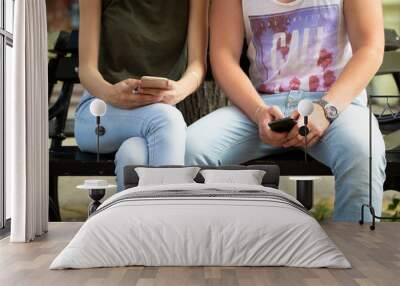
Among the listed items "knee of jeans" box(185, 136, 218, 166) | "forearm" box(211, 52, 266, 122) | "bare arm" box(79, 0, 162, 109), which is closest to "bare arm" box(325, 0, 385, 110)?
"forearm" box(211, 52, 266, 122)

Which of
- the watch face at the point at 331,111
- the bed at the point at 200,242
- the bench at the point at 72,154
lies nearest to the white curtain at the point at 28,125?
the bench at the point at 72,154

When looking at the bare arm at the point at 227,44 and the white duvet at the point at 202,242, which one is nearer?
the white duvet at the point at 202,242

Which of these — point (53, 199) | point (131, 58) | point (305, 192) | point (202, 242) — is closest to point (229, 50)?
point (131, 58)

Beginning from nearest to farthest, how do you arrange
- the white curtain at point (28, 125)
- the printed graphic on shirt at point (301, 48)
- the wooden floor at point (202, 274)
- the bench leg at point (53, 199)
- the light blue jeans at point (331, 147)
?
the wooden floor at point (202, 274) < the white curtain at point (28, 125) < the light blue jeans at point (331, 147) < the printed graphic on shirt at point (301, 48) < the bench leg at point (53, 199)

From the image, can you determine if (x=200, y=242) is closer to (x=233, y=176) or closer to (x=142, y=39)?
(x=233, y=176)

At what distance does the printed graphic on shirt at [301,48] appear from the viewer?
4758mm

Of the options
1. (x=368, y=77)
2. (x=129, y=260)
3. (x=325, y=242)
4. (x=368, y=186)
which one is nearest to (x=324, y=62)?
(x=368, y=77)

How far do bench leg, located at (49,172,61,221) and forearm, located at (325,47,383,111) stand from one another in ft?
6.91

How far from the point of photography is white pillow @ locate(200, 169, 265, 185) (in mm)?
4605

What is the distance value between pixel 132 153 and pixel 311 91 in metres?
1.36

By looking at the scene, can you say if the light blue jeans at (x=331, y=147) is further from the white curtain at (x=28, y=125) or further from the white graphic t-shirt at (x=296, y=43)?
the white curtain at (x=28, y=125)

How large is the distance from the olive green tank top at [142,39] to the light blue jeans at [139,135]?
30cm

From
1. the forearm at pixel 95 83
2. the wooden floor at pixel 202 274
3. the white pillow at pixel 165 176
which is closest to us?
the wooden floor at pixel 202 274

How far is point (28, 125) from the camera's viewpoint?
4.35m
